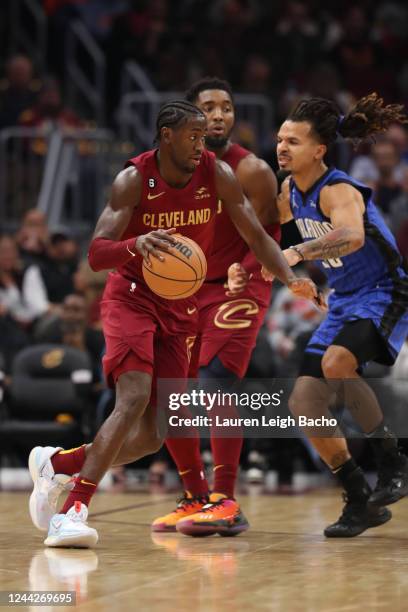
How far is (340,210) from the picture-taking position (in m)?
5.70

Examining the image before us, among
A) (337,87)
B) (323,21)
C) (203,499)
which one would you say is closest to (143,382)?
(203,499)

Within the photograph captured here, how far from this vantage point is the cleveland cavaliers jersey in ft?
18.1

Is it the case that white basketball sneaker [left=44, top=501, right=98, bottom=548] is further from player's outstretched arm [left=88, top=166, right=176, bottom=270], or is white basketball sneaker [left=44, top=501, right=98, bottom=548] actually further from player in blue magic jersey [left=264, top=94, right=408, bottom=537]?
player in blue magic jersey [left=264, top=94, right=408, bottom=537]

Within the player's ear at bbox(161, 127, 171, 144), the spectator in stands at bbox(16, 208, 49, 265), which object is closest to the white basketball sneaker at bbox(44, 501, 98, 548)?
the player's ear at bbox(161, 127, 171, 144)

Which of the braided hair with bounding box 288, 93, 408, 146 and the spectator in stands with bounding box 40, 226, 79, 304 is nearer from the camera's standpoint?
the braided hair with bounding box 288, 93, 408, 146

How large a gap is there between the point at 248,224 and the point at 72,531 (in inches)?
63.7

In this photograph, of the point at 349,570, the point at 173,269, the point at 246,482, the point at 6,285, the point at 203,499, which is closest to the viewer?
the point at 349,570

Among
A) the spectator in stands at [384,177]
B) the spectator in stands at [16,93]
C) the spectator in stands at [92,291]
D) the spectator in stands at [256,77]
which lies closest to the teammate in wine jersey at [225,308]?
the spectator in stands at [92,291]

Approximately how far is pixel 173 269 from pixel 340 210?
0.99 metres

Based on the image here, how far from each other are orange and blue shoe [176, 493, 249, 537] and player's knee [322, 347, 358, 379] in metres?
0.86

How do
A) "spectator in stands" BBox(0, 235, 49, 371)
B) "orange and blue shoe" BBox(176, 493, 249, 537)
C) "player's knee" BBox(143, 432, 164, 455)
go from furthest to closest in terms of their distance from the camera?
"spectator in stands" BBox(0, 235, 49, 371), "orange and blue shoe" BBox(176, 493, 249, 537), "player's knee" BBox(143, 432, 164, 455)

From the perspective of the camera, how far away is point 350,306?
19.3 ft

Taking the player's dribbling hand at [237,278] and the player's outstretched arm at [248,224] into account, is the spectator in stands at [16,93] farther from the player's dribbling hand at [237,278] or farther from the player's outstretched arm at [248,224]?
the player's outstretched arm at [248,224]

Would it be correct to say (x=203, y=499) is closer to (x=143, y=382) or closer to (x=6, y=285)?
(x=143, y=382)
